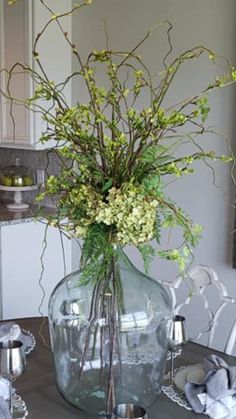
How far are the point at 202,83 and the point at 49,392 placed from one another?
178 centimetres

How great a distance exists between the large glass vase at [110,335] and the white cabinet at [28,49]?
1969 mm

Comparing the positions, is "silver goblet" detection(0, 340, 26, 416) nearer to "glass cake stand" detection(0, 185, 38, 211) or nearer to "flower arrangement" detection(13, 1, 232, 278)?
"flower arrangement" detection(13, 1, 232, 278)

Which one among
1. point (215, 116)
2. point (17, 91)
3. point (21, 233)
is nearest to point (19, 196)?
point (21, 233)

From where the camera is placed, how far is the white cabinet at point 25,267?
125 inches

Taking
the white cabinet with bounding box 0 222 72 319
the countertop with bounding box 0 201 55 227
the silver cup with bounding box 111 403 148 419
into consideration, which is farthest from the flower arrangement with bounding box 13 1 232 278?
the white cabinet with bounding box 0 222 72 319

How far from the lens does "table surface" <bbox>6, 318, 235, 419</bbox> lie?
140cm

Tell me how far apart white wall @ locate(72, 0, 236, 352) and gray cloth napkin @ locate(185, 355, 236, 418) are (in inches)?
49.1

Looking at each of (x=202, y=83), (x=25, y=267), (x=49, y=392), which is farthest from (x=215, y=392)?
Result: (x=25, y=267)

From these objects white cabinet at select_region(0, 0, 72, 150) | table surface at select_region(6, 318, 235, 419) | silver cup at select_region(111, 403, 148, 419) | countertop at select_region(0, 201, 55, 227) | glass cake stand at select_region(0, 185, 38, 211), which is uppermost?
white cabinet at select_region(0, 0, 72, 150)

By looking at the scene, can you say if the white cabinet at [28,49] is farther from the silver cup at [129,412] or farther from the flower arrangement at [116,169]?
the silver cup at [129,412]

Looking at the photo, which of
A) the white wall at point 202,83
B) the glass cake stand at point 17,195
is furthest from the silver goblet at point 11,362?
the glass cake stand at point 17,195

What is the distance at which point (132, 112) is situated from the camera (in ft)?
4.17

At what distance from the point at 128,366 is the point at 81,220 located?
42 centimetres

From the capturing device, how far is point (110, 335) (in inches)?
53.7
